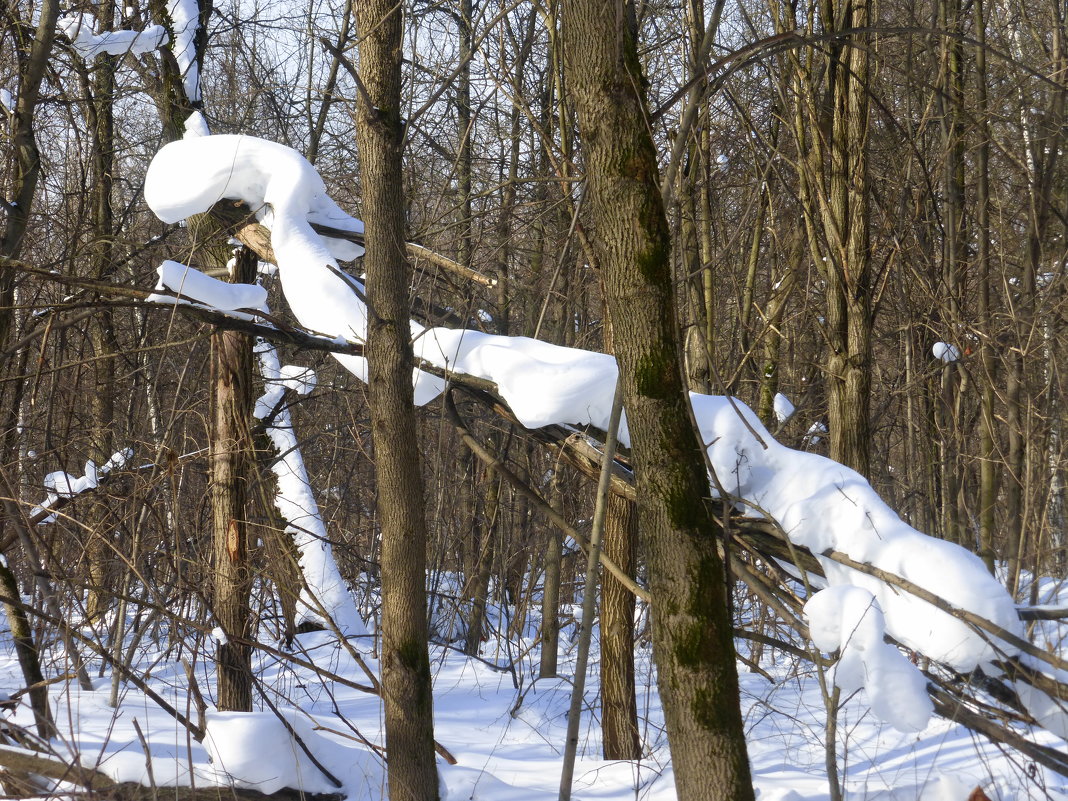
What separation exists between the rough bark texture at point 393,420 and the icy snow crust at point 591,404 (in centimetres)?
14

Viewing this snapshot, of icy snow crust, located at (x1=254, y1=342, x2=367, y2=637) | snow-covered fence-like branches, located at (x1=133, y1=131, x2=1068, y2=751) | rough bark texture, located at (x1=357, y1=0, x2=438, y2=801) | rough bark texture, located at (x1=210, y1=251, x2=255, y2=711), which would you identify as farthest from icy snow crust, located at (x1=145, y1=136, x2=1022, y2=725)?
icy snow crust, located at (x1=254, y1=342, x2=367, y2=637)

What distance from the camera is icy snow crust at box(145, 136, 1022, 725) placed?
8.64ft

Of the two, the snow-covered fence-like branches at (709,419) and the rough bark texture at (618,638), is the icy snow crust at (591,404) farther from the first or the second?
the rough bark texture at (618,638)

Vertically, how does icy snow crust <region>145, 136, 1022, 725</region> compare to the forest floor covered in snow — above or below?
above

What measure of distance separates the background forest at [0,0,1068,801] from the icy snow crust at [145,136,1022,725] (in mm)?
159

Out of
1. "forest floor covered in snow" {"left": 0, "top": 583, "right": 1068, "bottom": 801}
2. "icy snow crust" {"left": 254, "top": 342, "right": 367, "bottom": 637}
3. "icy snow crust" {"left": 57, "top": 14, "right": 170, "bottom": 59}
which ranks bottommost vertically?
"forest floor covered in snow" {"left": 0, "top": 583, "right": 1068, "bottom": 801}

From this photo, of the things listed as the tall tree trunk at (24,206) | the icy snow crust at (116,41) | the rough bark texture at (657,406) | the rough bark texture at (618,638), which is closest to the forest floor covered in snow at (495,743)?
the rough bark texture at (618,638)

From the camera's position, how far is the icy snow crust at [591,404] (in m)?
2.63

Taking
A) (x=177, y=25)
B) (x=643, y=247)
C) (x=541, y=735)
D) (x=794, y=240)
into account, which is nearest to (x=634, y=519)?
(x=541, y=735)

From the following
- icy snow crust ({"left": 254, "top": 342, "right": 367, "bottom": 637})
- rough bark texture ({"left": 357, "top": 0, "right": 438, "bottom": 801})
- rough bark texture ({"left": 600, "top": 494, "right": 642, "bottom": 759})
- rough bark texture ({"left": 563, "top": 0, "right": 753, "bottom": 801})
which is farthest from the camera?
icy snow crust ({"left": 254, "top": 342, "right": 367, "bottom": 637})

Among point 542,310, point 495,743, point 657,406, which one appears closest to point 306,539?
point 495,743

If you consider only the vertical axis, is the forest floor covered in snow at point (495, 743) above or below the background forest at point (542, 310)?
below

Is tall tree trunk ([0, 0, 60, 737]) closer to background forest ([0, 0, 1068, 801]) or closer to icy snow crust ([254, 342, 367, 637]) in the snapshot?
background forest ([0, 0, 1068, 801])

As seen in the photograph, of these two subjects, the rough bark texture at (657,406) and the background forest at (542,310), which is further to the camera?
the background forest at (542,310)
